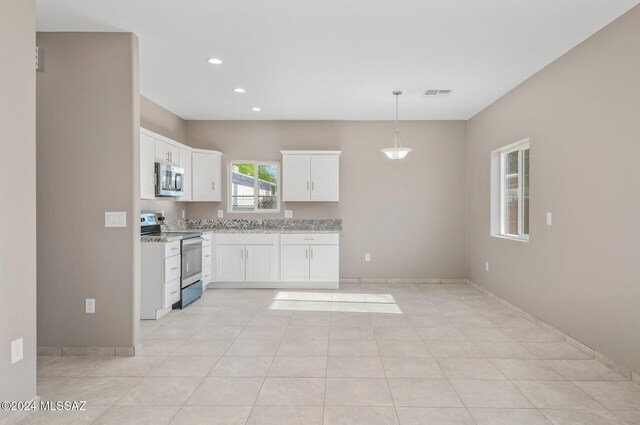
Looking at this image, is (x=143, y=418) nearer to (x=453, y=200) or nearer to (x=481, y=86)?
(x=481, y=86)

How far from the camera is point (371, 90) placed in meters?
4.69

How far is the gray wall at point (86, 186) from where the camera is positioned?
317cm

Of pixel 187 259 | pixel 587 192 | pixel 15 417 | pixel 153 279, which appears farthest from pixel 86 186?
pixel 587 192

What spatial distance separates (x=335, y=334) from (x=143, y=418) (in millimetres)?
1906

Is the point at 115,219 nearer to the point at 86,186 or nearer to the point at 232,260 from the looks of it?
the point at 86,186

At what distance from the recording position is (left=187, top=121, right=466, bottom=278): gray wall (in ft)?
20.6

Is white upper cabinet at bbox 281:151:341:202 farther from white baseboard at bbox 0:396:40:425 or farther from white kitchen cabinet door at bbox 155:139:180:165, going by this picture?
white baseboard at bbox 0:396:40:425

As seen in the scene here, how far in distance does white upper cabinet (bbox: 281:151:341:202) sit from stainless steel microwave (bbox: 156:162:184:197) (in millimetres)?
1579

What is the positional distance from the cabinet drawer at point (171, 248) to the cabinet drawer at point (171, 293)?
1.09 ft

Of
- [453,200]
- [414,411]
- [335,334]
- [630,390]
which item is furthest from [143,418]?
[453,200]

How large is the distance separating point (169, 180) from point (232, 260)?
1555 mm

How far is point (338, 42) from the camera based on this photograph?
336 centimetres

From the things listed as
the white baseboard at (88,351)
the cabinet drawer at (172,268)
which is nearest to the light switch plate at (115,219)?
the white baseboard at (88,351)

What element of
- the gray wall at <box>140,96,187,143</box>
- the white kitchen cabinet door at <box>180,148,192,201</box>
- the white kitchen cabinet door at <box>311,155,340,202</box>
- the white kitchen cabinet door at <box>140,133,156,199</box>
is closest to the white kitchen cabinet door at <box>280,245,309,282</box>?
the white kitchen cabinet door at <box>311,155,340,202</box>
